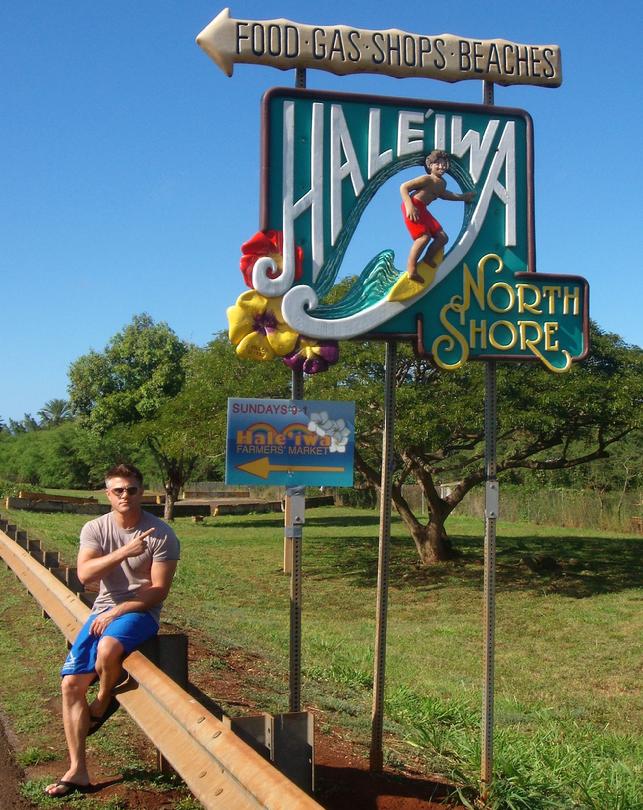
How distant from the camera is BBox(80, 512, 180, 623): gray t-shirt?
4844 mm

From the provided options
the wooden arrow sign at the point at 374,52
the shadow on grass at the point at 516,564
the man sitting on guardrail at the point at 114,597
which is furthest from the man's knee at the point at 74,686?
the shadow on grass at the point at 516,564

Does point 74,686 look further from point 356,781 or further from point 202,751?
point 356,781

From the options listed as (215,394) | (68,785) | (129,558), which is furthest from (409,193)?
(215,394)

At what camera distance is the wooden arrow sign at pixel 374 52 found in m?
5.34

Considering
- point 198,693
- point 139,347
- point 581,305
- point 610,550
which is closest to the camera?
point 198,693

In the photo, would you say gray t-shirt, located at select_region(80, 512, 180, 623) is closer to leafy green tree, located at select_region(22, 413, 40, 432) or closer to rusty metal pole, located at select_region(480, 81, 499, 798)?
rusty metal pole, located at select_region(480, 81, 499, 798)

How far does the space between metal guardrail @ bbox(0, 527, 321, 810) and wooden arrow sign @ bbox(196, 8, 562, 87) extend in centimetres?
346

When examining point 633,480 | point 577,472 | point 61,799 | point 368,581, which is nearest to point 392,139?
point 61,799

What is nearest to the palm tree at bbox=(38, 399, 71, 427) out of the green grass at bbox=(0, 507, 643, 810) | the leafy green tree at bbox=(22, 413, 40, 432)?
the leafy green tree at bbox=(22, 413, 40, 432)

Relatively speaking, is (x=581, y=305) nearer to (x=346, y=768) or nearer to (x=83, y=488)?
(x=346, y=768)

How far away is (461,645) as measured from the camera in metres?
13.8

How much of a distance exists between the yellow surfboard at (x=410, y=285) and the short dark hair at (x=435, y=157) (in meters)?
0.60

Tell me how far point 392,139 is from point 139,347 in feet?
162

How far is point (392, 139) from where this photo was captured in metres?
5.50
